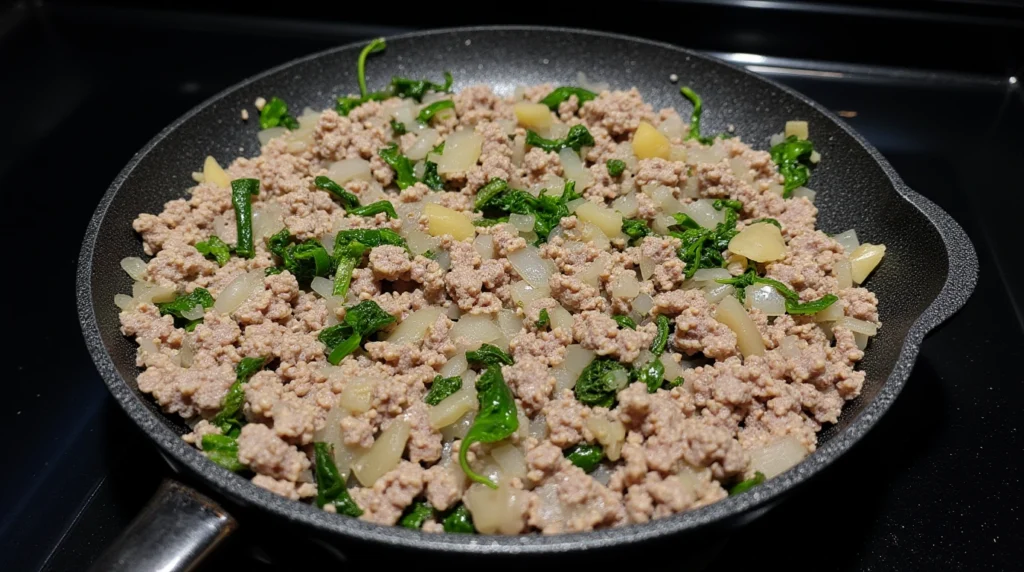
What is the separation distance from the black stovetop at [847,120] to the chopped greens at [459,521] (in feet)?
1.62

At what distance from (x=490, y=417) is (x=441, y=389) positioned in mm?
190

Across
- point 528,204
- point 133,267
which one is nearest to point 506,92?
point 528,204

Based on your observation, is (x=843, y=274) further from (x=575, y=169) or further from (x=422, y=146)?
(x=422, y=146)

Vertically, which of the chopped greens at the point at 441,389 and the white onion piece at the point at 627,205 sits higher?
the white onion piece at the point at 627,205

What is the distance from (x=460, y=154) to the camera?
2557mm

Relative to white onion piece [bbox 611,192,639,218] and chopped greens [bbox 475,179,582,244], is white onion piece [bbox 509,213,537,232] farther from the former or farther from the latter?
white onion piece [bbox 611,192,639,218]

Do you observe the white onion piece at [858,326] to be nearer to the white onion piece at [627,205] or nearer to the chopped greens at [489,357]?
the white onion piece at [627,205]

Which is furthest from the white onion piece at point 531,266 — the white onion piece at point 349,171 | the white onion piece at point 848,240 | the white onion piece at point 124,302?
the white onion piece at point 124,302

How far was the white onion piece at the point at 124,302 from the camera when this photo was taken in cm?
216

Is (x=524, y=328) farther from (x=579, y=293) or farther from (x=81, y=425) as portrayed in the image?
(x=81, y=425)

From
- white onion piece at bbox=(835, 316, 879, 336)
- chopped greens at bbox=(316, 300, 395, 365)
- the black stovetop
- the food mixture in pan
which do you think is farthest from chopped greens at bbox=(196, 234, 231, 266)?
white onion piece at bbox=(835, 316, 879, 336)

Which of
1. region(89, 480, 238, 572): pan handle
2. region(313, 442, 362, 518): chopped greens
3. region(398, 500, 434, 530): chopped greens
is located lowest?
region(398, 500, 434, 530): chopped greens

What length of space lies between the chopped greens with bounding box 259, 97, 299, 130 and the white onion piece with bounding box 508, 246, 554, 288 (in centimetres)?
122

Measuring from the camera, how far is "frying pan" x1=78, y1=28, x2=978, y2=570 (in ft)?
5.04
